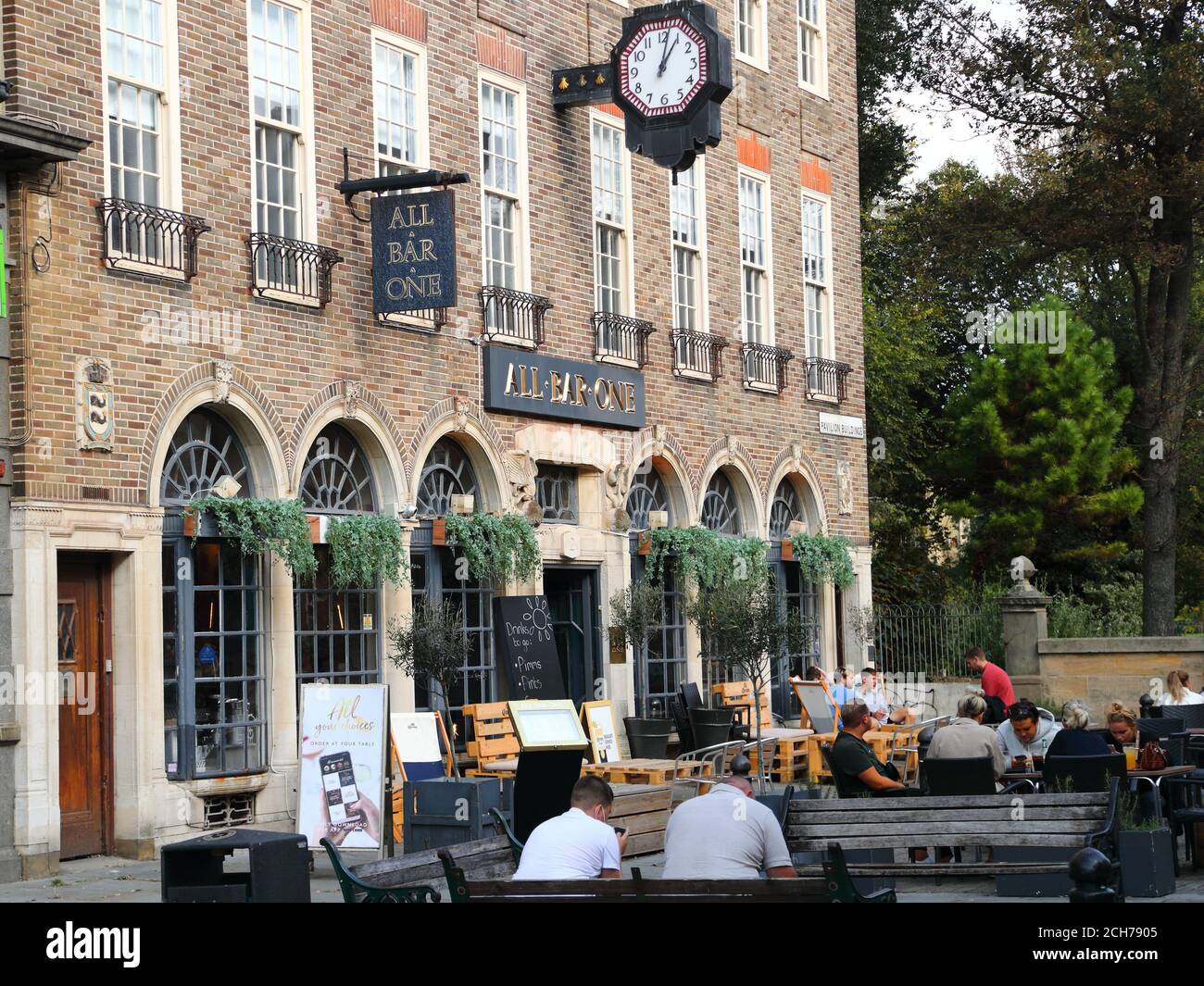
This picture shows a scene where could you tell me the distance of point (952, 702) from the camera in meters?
28.2

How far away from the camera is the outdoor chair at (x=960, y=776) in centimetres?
1332

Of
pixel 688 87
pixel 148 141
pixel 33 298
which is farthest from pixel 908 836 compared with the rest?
pixel 688 87

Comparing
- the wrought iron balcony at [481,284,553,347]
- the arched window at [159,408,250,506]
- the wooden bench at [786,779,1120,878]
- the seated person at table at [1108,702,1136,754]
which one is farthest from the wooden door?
the seated person at table at [1108,702,1136,754]

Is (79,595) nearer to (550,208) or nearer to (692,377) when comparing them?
(550,208)

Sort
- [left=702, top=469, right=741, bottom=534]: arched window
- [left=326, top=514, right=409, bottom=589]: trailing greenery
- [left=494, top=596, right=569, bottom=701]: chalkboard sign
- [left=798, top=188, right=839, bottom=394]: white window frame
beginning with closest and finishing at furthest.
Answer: [left=326, top=514, right=409, bottom=589]: trailing greenery, [left=494, top=596, right=569, bottom=701]: chalkboard sign, [left=702, top=469, right=741, bottom=534]: arched window, [left=798, top=188, right=839, bottom=394]: white window frame

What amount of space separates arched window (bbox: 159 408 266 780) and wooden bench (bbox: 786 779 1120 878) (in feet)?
22.5

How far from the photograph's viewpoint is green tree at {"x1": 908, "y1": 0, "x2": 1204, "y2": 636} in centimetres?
2912

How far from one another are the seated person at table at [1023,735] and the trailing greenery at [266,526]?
6348 mm

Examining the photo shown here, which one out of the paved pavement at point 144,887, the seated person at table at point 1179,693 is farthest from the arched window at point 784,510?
the paved pavement at point 144,887

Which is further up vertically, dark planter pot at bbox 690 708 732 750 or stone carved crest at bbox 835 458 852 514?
stone carved crest at bbox 835 458 852 514

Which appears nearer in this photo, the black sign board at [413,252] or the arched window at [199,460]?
the arched window at [199,460]

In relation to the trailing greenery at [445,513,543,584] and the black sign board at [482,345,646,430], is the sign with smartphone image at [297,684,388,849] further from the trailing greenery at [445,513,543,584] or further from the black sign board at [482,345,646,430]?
the black sign board at [482,345,646,430]

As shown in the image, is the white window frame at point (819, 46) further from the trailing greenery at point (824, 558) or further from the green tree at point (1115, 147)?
the trailing greenery at point (824, 558)

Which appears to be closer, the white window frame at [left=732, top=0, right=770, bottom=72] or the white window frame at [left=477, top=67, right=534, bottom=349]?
the white window frame at [left=477, top=67, right=534, bottom=349]
